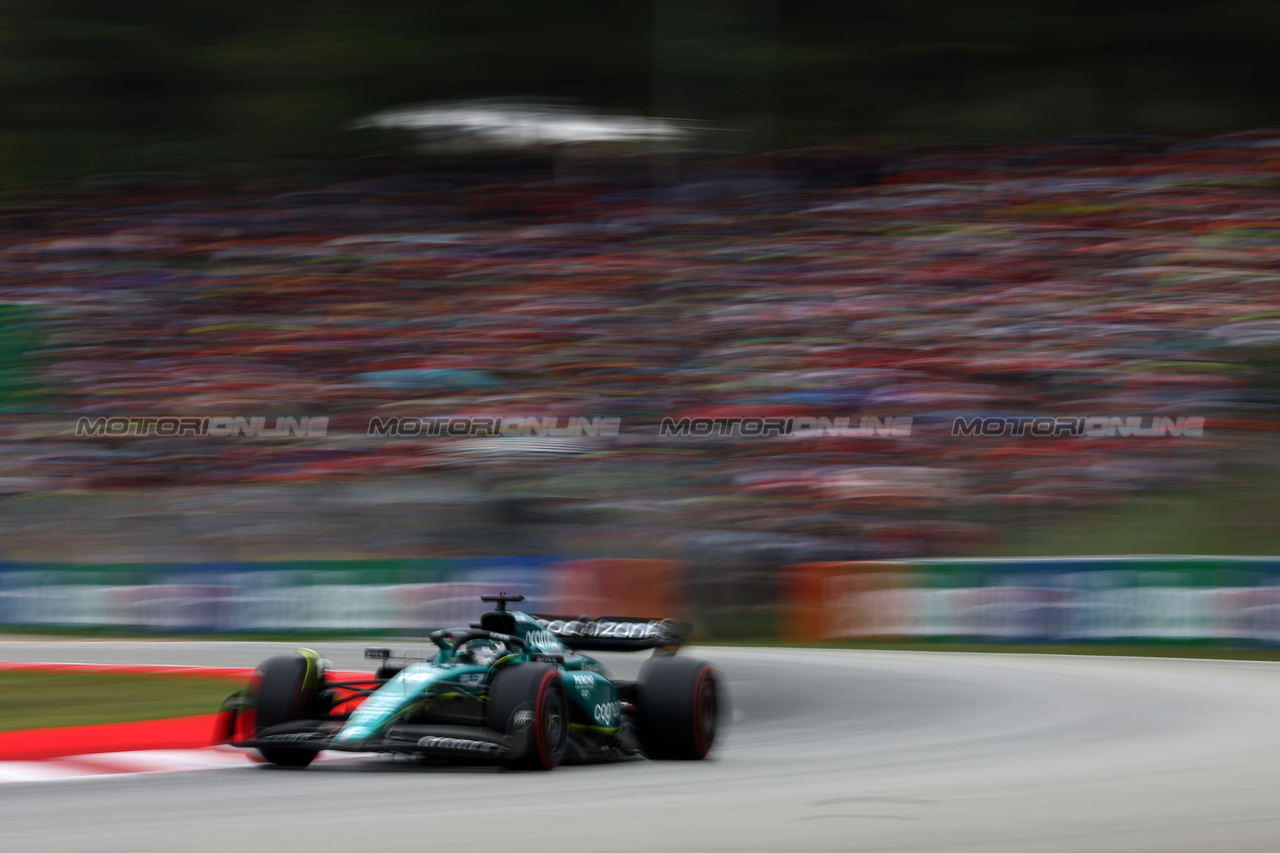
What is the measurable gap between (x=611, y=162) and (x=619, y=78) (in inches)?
73.7

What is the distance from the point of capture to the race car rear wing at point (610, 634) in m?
8.06

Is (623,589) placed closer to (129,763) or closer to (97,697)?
(97,697)

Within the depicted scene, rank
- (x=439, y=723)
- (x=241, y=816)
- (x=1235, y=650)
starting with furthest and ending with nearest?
(x=1235, y=650)
(x=439, y=723)
(x=241, y=816)

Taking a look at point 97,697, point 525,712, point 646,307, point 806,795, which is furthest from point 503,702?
point 646,307

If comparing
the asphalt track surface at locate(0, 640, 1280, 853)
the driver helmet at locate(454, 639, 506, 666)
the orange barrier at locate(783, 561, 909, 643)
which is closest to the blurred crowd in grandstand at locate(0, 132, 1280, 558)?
the orange barrier at locate(783, 561, 909, 643)

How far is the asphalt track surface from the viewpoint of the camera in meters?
5.25

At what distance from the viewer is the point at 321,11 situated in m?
31.3

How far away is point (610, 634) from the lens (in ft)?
26.5

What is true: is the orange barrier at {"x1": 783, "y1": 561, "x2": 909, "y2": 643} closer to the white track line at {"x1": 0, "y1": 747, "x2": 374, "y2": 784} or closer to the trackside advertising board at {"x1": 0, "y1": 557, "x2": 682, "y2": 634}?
the trackside advertising board at {"x1": 0, "y1": 557, "x2": 682, "y2": 634}

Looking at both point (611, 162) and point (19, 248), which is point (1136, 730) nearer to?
point (611, 162)

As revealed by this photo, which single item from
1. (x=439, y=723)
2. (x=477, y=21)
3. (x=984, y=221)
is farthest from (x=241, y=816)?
(x=477, y=21)

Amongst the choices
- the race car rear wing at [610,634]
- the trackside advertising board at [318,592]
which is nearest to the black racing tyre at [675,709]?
the race car rear wing at [610,634]

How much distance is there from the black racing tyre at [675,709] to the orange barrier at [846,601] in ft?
31.0

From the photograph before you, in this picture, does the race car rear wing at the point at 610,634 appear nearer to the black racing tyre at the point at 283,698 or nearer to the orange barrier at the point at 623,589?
the black racing tyre at the point at 283,698
